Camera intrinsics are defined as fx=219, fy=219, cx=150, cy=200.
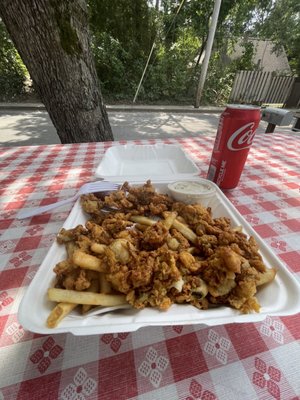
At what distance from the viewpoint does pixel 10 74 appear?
758 centimetres

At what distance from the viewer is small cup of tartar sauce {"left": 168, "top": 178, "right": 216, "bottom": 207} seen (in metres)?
0.83

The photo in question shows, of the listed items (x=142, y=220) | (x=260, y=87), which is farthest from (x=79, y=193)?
(x=260, y=87)

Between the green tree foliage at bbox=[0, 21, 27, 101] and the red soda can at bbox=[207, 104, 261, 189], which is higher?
the red soda can at bbox=[207, 104, 261, 189]

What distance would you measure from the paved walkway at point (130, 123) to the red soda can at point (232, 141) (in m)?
4.09

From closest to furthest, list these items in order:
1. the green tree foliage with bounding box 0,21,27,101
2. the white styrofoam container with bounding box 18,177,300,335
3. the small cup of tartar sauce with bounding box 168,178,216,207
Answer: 1. the white styrofoam container with bounding box 18,177,300,335
2. the small cup of tartar sauce with bounding box 168,178,216,207
3. the green tree foliage with bounding box 0,21,27,101

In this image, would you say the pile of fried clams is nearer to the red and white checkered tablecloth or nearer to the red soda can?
the red and white checkered tablecloth

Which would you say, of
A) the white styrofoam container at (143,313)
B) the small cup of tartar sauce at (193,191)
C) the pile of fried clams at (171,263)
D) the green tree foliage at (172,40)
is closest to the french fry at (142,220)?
the pile of fried clams at (171,263)

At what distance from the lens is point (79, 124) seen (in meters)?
2.15

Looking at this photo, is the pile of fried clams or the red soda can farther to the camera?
the red soda can

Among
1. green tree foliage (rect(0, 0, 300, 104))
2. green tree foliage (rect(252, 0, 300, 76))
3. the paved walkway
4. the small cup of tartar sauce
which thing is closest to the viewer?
the small cup of tartar sauce

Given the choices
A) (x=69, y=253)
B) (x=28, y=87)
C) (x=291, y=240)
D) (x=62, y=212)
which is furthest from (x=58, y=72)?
(x=28, y=87)

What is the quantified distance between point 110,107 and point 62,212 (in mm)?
7103

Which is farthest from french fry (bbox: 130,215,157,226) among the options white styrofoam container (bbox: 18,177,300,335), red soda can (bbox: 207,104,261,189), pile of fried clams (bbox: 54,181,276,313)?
red soda can (bbox: 207,104,261,189)

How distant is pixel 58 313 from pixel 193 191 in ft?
1.97
